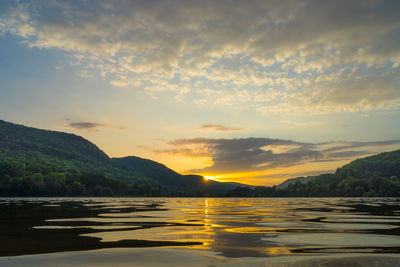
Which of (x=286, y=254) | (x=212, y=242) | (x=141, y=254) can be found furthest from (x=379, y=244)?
(x=141, y=254)

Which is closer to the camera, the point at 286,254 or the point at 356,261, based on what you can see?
the point at 356,261

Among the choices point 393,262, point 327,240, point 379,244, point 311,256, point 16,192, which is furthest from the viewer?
point 16,192

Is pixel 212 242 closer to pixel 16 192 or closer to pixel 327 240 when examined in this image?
pixel 327 240

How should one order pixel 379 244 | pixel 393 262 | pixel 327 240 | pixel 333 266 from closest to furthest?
pixel 333 266, pixel 393 262, pixel 379 244, pixel 327 240

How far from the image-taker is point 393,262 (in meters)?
7.40

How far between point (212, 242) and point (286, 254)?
2.94m

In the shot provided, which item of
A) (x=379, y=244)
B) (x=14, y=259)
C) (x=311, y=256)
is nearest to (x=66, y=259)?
(x=14, y=259)

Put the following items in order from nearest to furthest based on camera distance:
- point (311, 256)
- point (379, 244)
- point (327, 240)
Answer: point (311, 256) < point (379, 244) < point (327, 240)

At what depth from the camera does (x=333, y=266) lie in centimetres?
689

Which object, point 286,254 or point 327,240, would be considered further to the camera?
point 327,240

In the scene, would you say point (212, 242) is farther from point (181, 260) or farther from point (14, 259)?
point (14, 259)

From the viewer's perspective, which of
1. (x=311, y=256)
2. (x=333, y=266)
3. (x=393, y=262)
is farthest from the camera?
(x=311, y=256)

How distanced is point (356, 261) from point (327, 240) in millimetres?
3990

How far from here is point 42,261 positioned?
7508mm
